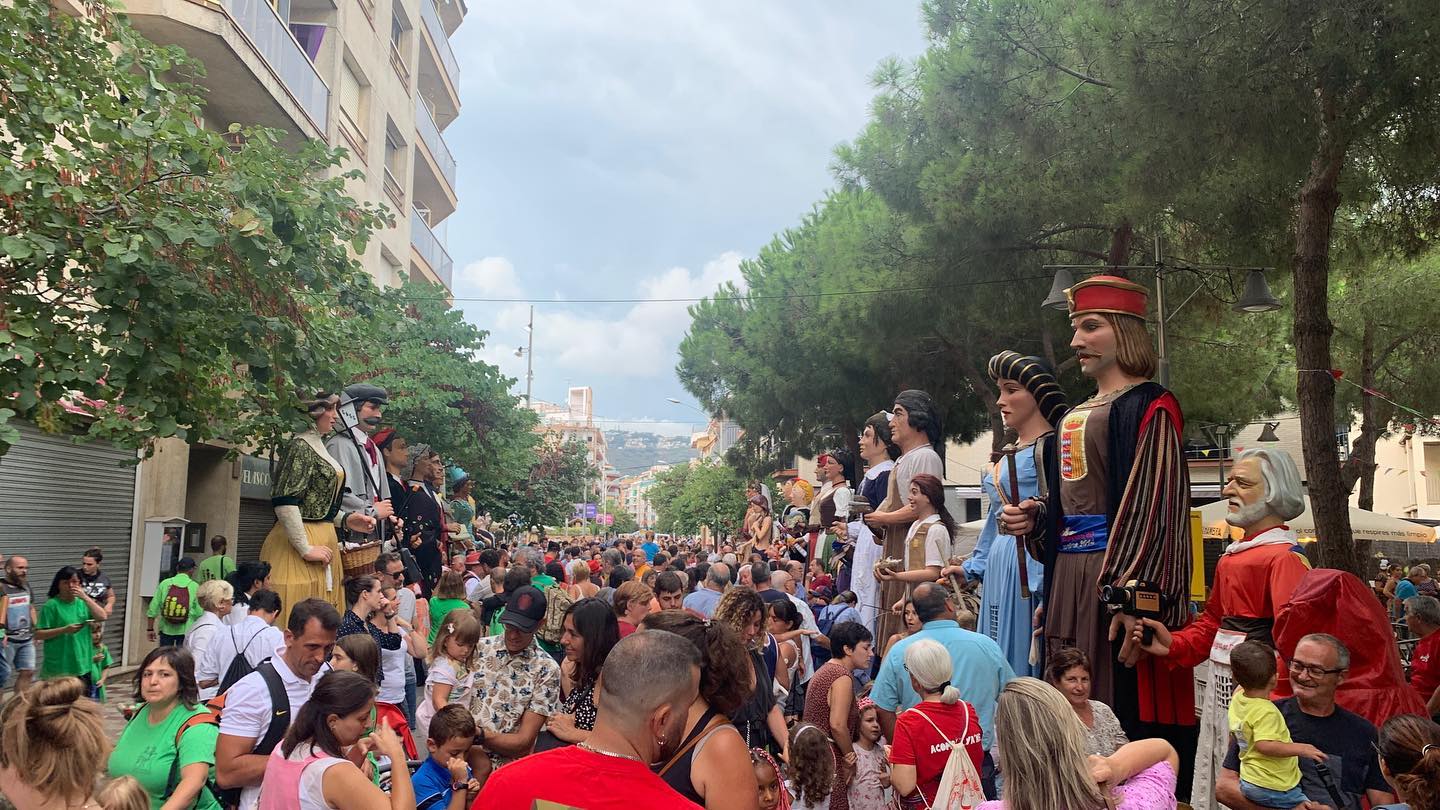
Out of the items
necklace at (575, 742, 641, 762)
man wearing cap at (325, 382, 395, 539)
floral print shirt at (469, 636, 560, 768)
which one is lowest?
floral print shirt at (469, 636, 560, 768)

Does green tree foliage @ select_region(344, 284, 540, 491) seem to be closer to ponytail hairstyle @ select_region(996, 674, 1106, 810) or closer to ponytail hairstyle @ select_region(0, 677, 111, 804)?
ponytail hairstyle @ select_region(0, 677, 111, 804)

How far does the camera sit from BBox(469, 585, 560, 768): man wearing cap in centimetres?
516

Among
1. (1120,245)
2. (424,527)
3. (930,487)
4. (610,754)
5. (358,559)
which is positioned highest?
(1120,245)

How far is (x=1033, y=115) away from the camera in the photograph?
11.5 metres

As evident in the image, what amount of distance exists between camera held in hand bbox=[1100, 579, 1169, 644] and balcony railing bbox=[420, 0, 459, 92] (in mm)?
28013

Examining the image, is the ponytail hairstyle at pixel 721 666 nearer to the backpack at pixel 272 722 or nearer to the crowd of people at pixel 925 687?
the crowd of people at pixel 925 687

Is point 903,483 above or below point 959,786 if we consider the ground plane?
above

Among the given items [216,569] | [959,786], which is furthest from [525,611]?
[216,569]

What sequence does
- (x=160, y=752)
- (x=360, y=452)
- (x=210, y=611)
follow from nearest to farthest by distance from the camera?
1. (x=160, y=752)
2. (x=210, y=611)
3. (x=360, y=452)

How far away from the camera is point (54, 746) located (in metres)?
3.65

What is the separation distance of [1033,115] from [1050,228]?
142 inches

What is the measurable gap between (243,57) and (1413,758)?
1581 centimetres

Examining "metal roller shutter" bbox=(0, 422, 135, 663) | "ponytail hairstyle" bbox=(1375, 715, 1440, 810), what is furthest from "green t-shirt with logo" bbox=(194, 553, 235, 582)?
"ponytail hairstyle" bbox=(1375, 715, 1440, 810)

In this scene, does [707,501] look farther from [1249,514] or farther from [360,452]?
[1249,514]
